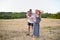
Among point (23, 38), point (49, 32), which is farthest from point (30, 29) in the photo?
point (49, 32)

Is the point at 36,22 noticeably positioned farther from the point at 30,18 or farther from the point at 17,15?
the point at 17,15

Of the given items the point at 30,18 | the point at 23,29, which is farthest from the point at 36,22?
the point at 23,29

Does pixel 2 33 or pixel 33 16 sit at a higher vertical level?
pixel 33 16

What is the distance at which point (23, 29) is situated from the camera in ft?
→ 5.52

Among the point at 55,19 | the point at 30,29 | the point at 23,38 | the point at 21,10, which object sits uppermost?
the point at 21,10

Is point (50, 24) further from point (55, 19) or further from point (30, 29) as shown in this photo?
point (30, 29)

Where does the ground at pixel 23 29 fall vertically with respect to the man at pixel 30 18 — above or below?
below

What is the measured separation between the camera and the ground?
5.43ft

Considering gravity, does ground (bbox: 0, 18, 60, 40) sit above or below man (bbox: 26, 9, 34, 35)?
below

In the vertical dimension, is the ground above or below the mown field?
below

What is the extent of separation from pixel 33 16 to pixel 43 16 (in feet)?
0.45

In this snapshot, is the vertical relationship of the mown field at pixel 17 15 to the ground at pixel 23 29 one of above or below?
above

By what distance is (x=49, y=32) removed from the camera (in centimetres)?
168

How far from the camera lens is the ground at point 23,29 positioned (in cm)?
165
